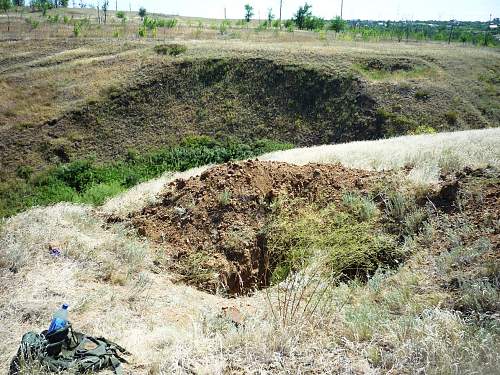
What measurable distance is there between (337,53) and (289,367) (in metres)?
33.1

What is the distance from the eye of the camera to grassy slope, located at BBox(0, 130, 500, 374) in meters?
3.75

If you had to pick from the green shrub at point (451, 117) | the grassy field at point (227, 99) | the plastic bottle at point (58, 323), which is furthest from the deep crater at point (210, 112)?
the plastic bottle at point (58, 323)

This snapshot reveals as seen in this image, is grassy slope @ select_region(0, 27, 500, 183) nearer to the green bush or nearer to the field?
the green bush

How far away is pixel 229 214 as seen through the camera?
7.86 metres

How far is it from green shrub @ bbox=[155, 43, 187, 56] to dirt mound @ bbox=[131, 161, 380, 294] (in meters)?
28.3

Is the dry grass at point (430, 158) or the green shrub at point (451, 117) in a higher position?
the dry grass at point (430, 158)

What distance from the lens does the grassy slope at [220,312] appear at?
3.75 m

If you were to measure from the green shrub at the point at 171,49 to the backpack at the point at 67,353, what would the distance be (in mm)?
33038

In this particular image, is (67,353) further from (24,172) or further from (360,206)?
(24,172)

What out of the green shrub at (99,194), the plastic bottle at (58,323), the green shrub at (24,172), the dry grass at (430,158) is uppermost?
the dry grass at (430,158)

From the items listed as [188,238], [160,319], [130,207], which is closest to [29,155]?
[130,207]

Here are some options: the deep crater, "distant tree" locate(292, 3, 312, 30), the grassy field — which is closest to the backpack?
the grassy field

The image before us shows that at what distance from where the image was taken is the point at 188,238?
25.0 ft

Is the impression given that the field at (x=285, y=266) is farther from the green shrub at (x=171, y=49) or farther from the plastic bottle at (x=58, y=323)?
the green shrub at (x=171, y=49)
